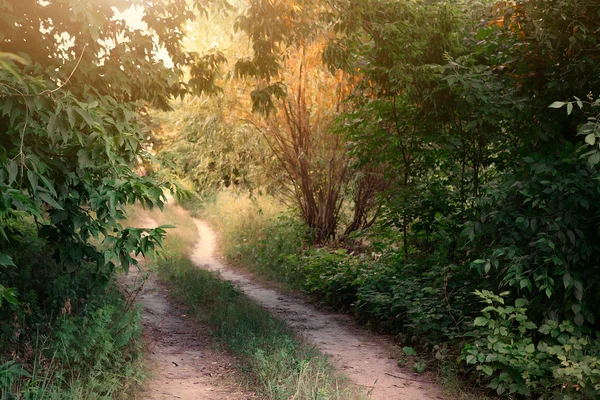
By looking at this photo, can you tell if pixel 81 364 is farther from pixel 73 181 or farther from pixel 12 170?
pixel 12 170

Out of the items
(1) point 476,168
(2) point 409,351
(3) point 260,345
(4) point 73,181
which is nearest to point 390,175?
(1) point 476,168

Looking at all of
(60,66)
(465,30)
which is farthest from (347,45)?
(60,66)

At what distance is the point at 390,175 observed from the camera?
8.68 meters

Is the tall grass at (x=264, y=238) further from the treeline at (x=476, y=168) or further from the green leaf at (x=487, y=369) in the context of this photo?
the green leaf at (x=487, y=369)

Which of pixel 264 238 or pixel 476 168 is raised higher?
pixel 476 168

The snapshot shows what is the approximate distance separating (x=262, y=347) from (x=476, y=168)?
389cm

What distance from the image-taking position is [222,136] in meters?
13.5

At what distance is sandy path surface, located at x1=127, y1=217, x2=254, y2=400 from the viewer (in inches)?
205

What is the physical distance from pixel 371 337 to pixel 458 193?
2495mm

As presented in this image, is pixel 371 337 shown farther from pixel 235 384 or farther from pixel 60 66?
pixel 60 66

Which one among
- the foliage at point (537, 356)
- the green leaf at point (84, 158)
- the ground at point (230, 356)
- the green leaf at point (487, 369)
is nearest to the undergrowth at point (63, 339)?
the ground at point (230, 356)

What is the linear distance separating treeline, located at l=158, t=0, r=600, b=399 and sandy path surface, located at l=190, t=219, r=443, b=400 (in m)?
0.38

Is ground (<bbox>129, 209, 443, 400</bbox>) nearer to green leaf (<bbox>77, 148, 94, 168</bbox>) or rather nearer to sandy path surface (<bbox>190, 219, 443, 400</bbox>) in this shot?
sandy path surface (<bbox>190, 219, 443, 400</bbox>)

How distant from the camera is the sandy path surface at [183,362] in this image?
5.20 m
